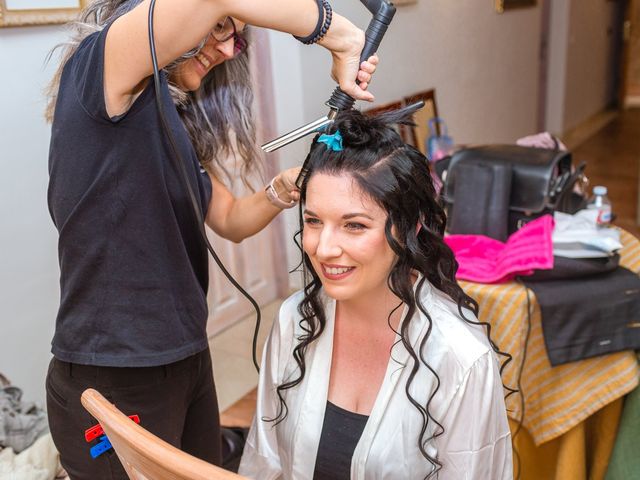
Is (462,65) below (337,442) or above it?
above

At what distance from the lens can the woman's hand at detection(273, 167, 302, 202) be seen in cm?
111

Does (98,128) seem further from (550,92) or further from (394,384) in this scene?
(550,92)

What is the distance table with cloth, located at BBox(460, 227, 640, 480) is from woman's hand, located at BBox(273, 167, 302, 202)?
0.64 meters

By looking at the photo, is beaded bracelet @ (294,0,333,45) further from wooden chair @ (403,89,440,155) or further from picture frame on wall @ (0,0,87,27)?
wooden chair @ (403,89,440,155)

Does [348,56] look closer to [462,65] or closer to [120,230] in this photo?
[120,230]

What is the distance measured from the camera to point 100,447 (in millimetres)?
1021

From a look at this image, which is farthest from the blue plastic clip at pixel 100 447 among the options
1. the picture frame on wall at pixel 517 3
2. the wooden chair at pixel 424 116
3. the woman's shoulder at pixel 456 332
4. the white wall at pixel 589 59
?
the white wall at pixel 589 59

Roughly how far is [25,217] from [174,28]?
1.32m

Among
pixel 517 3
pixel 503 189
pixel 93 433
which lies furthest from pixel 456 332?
pixel 517 3

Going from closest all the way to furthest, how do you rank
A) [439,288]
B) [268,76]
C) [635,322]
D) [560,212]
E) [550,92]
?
[439,288]
[635,322]
[560,212]
[268,76]
[550,92]

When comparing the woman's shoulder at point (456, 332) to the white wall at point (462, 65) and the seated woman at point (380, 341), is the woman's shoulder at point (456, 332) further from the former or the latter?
the white wall at point (462, 65)

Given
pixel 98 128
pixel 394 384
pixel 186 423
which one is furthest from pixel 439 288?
pixel 98 128

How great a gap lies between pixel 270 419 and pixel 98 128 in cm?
62

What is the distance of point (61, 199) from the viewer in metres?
0.95
